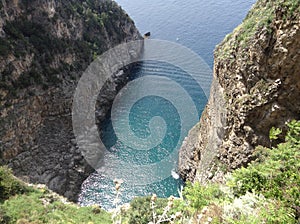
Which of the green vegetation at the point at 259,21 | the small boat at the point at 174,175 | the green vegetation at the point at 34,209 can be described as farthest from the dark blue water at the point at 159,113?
the green vegetation at the point at 259,21

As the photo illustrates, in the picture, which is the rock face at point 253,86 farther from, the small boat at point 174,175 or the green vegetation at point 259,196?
the small boat at point 174,175

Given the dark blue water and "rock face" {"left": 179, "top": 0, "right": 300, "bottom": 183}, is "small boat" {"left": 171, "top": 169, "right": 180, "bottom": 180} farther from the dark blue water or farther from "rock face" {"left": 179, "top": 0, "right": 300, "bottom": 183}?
"rock face" {"left": 179, "top": 0, "right": 300, "bottom": 183}

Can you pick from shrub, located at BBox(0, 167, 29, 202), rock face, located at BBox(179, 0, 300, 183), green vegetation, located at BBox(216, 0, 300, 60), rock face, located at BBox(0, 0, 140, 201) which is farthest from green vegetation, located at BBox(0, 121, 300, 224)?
rock face, located at BBox(0, 0, 140, 201)

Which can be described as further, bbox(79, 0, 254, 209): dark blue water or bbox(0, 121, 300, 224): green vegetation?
bbox(79, 0, 254, 209): dark blue water

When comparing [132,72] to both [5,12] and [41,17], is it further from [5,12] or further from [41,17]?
[5,12]

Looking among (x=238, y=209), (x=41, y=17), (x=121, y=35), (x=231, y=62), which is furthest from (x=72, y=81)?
(x=238, y=209)

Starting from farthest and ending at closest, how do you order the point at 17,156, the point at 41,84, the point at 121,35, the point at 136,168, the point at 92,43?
the point at 121,35
the point at 92,43
the point at 41,84
the point at 136,168
the point at 17,156
